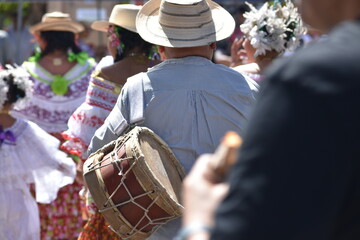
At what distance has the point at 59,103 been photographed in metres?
6.54

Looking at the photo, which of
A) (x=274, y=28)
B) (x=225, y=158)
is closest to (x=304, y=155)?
(x=225, y=158)

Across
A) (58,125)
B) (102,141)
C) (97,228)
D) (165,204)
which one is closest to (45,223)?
(58,125)

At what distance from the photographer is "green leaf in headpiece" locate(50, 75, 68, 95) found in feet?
21.4

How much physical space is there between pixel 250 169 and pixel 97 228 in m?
3.43

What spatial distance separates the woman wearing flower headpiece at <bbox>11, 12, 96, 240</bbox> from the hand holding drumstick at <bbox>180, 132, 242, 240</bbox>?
16.4 feet

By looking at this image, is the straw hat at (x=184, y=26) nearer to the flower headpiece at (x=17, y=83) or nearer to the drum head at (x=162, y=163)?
the drum head at (x=162, y=163)

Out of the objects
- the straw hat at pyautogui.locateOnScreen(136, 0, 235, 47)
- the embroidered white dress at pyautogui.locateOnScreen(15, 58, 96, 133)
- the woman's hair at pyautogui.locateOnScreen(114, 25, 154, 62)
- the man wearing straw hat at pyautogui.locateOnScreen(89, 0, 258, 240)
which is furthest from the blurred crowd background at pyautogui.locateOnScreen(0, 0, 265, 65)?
the man wearing straw hat at pyautogui.locateOnScreen(89, 0, 258, 240)

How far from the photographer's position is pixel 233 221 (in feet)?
4.27

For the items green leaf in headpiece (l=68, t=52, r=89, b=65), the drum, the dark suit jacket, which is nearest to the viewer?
the dark suit jacket

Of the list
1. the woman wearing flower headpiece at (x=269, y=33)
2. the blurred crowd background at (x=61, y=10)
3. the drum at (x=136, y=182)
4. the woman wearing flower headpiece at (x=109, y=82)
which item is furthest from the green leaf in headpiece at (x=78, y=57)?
the blurred crowd background at (x=61, y=10)

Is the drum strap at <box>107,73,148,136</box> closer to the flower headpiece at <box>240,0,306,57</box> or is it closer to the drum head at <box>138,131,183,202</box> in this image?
the drum head at <box>138,131,183,202</box>

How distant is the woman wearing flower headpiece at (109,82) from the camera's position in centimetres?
464

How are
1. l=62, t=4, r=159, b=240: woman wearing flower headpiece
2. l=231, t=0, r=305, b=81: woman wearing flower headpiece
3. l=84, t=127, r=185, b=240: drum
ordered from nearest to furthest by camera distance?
1. l=84, t=127, r=185, b=240: drum
2. l=62, t=4, r=159, b=240: woman wearing flower headpiece
3. l=231, t=0, r=305, b=81: woman wearing flower headpiece

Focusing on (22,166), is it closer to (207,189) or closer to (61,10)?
(207,189)
